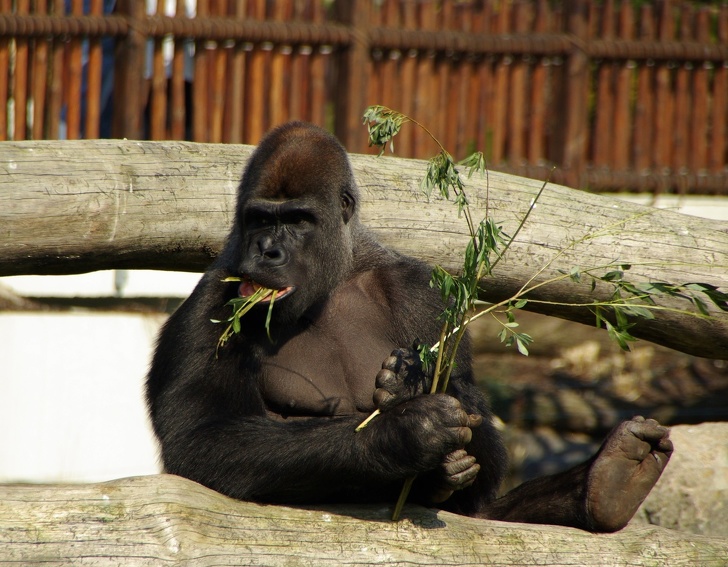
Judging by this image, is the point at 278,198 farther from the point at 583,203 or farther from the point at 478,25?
the point at 478,25

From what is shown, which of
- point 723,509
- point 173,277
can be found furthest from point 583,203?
point 173,277

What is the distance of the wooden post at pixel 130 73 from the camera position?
261 inches

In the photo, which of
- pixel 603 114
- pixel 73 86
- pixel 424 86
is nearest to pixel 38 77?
pixel 73 86

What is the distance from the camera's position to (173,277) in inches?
270

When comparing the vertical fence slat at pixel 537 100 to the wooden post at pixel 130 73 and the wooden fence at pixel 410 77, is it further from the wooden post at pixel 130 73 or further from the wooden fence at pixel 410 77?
the wooden post at pixel 130 73

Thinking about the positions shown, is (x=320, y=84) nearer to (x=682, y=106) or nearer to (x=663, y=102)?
(x=663, y=102)

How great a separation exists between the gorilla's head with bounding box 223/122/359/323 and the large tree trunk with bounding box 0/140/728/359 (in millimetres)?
378

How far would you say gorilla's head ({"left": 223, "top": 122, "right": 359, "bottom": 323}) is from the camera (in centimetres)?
334

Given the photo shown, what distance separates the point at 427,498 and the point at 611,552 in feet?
1.96

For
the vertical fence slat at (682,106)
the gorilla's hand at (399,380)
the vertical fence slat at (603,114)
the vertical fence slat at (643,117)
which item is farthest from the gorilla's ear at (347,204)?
the vertical fence slat at (682,106)

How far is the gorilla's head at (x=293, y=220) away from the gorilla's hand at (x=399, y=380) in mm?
483

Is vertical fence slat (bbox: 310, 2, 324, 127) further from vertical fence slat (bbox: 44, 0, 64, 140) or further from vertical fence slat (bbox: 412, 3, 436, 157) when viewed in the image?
vertical fence slat (bbox: 44, 0, 64, 140)

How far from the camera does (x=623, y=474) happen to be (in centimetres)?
319

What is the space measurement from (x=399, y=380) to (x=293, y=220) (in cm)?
76
